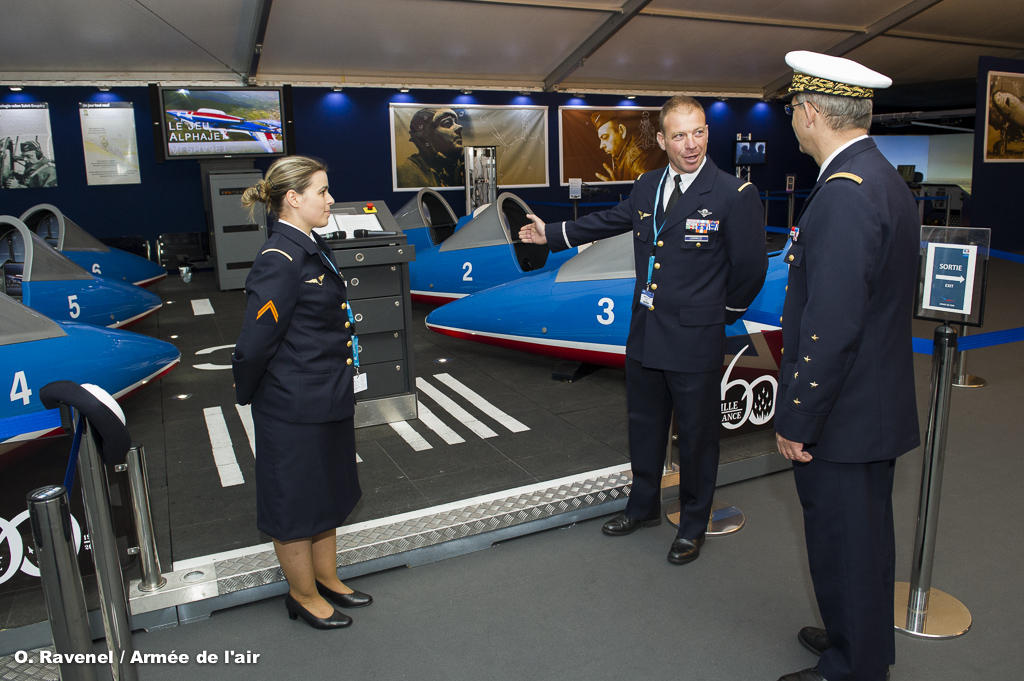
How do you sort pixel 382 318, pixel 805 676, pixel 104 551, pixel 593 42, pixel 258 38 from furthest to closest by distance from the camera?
pixel 593 42
pixel 258 38
pixel 382 318
pixel 805 676
pixel 104 551

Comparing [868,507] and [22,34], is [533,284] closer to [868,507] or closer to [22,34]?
[868,507]

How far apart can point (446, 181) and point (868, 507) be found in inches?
523

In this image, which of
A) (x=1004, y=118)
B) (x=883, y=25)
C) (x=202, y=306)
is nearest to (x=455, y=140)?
(x=202, y=306)

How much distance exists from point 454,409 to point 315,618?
2.36 m

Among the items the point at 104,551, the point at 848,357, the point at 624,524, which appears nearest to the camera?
the point at 104,551

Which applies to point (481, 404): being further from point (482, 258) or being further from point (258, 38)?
point (258, 38)

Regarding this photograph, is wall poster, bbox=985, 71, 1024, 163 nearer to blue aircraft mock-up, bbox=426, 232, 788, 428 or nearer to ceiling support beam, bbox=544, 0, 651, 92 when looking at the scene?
ceiling support beam, bbox=544, 0, 651, 92

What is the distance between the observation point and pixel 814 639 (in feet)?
7.97

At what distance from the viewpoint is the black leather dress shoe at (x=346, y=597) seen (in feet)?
9.00

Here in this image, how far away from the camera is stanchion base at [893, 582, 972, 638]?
2480 millimetres

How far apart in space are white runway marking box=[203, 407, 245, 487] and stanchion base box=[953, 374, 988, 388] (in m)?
4.87

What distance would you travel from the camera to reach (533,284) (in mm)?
5555

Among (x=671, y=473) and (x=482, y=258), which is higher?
(x=482, y=258)

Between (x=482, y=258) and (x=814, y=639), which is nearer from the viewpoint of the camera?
(x=814, y=639)
